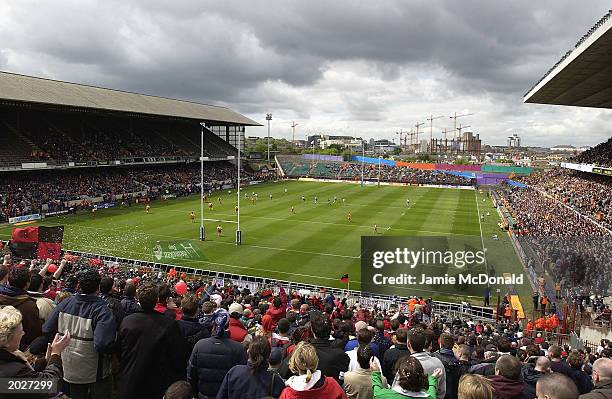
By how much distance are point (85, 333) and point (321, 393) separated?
9.59 feet

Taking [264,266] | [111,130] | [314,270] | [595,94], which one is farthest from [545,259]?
[111,130]

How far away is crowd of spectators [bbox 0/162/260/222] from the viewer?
43.5 metres

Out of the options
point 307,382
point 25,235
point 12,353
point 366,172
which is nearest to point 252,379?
point 307,382

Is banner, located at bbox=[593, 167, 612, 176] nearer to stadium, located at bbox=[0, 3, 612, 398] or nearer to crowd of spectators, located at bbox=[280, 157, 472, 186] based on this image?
stadium, located at bbox=[0, 3, 612, 398]

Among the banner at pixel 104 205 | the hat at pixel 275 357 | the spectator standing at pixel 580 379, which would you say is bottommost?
the banner at pixel 104 205

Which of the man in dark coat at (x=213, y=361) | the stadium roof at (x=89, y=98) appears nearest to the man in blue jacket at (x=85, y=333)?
the man in dark coat at (x=213, y=361)

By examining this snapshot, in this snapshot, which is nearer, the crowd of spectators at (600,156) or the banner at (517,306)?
the banner at (517,306)

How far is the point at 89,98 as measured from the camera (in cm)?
5556

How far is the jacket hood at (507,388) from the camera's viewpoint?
205 inches

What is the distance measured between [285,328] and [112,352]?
264 cm

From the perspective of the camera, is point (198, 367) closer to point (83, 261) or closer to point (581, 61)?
point (83, 261)

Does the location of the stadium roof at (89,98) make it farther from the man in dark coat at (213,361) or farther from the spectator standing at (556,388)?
the spectator standing at (556,388)

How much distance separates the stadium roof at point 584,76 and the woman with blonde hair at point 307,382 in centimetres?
2896

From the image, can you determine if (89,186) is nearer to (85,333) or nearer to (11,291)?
(11,291)
